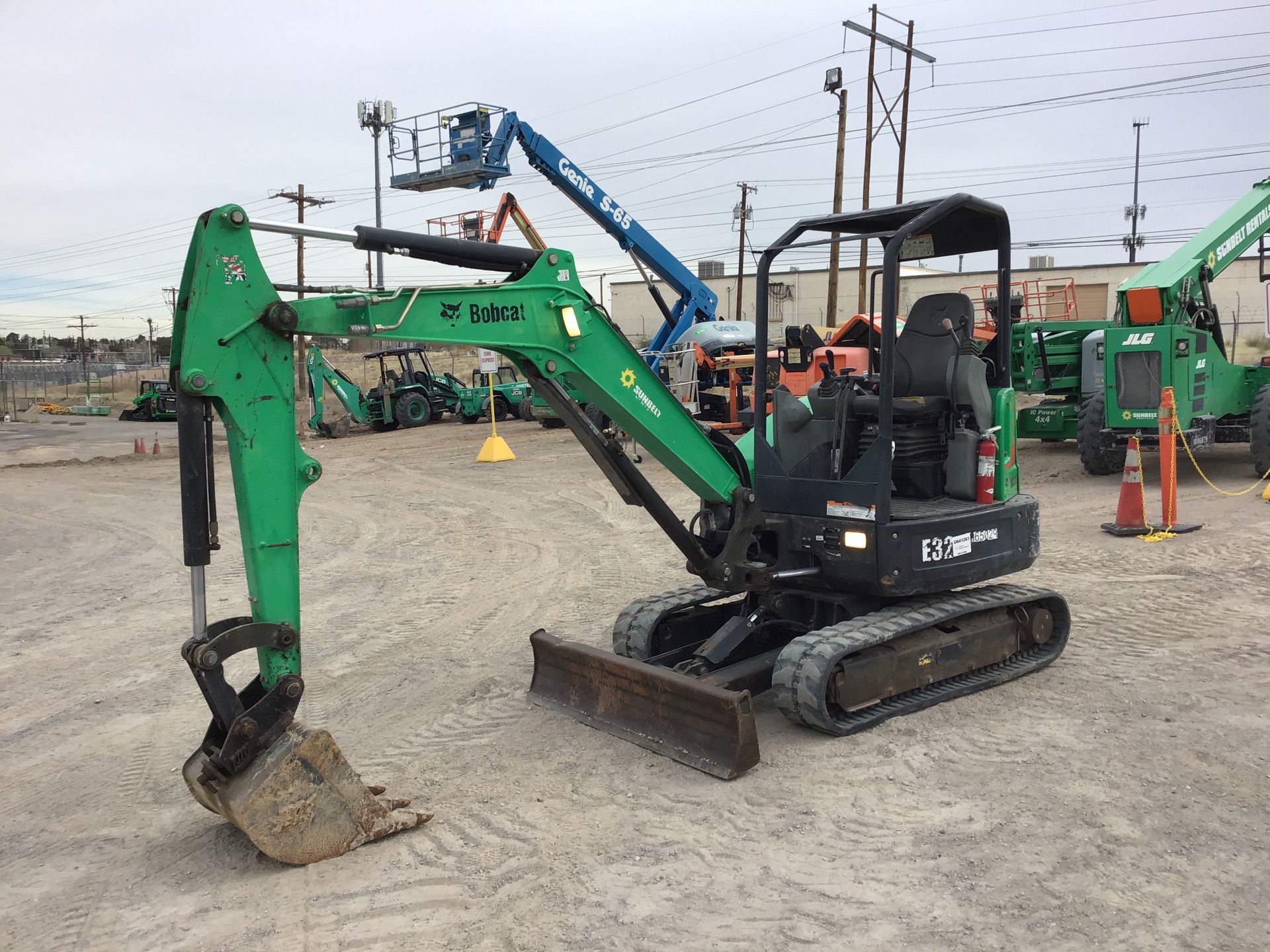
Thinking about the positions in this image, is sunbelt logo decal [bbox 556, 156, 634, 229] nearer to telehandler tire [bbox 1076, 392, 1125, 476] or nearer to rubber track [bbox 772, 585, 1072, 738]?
telehandler tire [bbox 1076, 392, 1125, 476]

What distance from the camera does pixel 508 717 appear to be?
5.68 m

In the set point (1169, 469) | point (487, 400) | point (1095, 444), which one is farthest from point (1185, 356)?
point (487, 400)

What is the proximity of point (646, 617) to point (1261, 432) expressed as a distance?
32.2ft

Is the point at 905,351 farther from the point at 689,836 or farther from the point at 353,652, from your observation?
the point at 353,652

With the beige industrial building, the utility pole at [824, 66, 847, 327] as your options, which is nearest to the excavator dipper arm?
the utility pole at [824, 66, 847, 327]

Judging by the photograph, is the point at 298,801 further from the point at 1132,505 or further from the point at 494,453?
the point at 494,453

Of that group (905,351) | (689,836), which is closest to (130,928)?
(689,836)

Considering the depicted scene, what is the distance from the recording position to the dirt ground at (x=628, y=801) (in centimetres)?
359

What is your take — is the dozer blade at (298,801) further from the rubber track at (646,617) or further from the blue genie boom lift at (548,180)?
the blue genie boom lift at (548,180)

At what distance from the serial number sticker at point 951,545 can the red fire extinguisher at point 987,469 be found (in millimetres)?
215

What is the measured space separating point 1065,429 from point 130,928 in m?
14.6

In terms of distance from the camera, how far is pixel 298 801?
399 centimetres

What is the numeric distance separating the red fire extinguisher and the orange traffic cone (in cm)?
491

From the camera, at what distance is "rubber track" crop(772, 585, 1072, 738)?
16.6 ft
